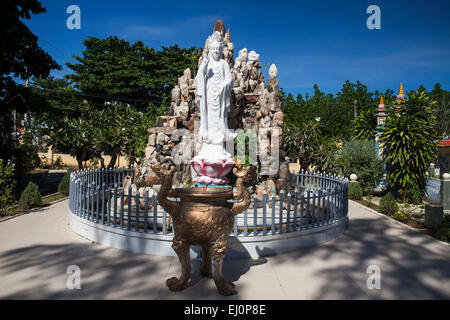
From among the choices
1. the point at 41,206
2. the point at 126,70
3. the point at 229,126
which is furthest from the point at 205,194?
the point at 126,70

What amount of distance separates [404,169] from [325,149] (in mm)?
5461

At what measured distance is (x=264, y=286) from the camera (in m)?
4.32

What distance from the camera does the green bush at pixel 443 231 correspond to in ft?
22.0

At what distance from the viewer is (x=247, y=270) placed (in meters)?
4.87

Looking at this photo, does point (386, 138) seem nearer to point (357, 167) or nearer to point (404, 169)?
point (404, 169)

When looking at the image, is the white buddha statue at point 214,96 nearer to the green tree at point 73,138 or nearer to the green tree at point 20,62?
the green tree at point 20,62

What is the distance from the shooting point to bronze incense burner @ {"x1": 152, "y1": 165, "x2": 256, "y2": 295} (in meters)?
3.80

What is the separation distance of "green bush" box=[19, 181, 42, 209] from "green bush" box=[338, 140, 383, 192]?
497 inches

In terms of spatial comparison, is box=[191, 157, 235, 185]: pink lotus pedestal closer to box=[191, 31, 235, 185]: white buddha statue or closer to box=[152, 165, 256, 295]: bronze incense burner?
box=[191, 31, 235, 185]: white buddha statue

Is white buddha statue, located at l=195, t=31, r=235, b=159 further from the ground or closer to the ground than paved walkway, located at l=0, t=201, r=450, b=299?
further from the ground

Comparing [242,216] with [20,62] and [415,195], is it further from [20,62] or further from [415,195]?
[20,62]

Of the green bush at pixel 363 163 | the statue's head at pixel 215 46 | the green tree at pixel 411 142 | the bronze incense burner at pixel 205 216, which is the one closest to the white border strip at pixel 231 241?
the bronze incense burner at pixel 205 216

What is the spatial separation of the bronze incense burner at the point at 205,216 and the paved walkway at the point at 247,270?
425 millimetres

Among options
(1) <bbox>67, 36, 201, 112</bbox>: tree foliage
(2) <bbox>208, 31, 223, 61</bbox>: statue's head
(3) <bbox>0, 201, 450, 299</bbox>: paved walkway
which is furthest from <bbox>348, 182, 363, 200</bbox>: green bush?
(1) <bbox>67, 36, 201, 112</bbox>: tree foliage
